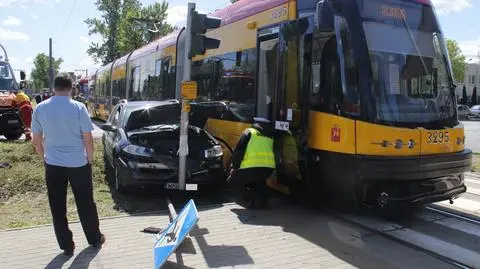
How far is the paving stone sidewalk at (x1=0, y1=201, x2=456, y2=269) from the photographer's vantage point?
5422mm

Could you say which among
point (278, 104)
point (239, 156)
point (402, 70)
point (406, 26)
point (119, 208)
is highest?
point (406, 26)

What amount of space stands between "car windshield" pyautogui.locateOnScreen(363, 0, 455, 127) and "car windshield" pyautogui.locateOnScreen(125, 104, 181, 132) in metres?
4.28

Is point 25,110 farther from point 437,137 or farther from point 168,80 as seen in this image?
point 437,137

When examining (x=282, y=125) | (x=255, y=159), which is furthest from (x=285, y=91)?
(x=255, y=159)

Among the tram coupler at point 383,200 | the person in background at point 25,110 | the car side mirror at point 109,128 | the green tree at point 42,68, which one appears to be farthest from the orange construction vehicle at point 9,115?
the green tree at point 42,68

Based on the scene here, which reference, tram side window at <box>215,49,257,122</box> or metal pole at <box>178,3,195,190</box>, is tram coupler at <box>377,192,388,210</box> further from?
metal pole at <box>178,3,195,190</box>

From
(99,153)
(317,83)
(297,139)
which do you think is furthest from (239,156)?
(99,153)

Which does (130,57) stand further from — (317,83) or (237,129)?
(317,83)

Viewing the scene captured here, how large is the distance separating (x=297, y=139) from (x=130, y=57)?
14751 mm

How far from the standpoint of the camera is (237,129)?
9289 millimetres

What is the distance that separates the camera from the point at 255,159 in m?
7.55

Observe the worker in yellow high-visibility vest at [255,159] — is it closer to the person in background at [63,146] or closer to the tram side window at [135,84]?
the person in background at [63,146]

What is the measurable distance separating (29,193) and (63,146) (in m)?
3.97

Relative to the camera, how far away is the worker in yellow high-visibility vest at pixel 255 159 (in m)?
7.58
